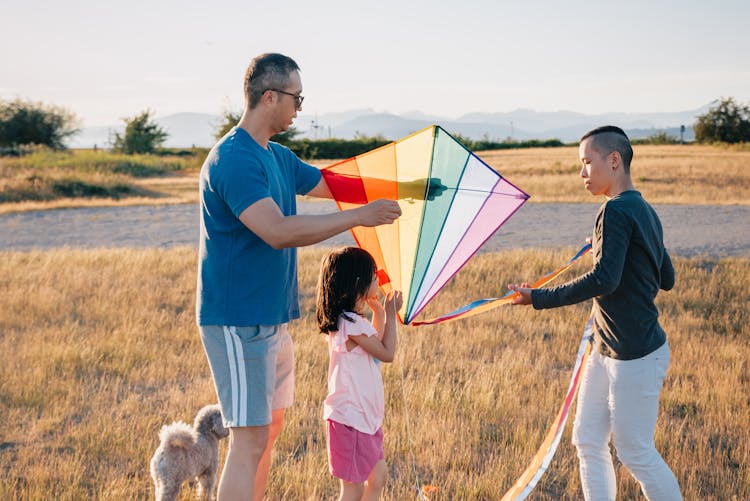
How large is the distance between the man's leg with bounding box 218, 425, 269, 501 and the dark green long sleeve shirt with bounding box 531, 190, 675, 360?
1.61 metres

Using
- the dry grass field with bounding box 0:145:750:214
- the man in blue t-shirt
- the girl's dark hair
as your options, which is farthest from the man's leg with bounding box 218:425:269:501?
the dry grass field with bounding box 0:145:750:214

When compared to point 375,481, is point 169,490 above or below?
below

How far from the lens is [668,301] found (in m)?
8.79

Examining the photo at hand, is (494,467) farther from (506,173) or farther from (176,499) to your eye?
(506,173)

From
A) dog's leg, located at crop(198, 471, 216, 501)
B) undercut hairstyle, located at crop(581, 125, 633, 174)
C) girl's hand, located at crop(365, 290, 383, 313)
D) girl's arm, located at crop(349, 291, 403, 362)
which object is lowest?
dog's leg, located at crop(198, 471, 216, 501)

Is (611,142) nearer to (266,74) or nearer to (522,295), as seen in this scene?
(522,295)

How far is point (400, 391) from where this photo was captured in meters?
6.07

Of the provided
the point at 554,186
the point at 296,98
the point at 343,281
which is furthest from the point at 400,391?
the point at 554,186

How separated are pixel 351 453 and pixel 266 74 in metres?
1.94

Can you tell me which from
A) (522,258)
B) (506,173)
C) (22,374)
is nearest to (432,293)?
(22,374)

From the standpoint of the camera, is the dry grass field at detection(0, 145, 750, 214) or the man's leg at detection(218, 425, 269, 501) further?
→ the dry grass field at detection(0, 145, 750, 214)

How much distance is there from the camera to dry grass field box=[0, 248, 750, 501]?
14.8ft

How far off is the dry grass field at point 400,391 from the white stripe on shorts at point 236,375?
4.19 feet

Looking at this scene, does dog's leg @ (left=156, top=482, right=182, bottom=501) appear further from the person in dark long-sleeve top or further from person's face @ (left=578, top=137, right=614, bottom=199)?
person's face @ (left=578, top=137, right=614, bottom=199)
